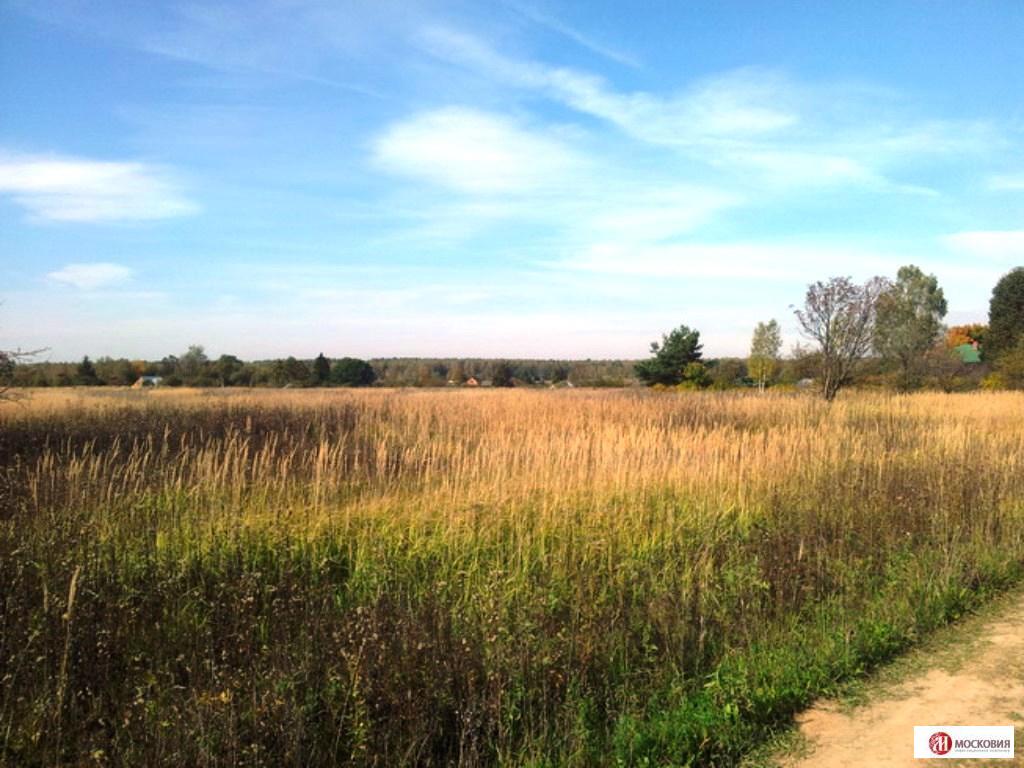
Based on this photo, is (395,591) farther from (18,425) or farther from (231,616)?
(18,425)

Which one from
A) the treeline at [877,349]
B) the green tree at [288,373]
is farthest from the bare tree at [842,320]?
the green tree at [288,373]

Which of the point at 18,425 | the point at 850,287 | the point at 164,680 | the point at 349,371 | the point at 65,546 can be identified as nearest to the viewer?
the point at 164,680

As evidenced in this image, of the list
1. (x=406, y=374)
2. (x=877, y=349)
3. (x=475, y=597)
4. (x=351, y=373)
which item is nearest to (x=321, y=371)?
(x=351, y=373)

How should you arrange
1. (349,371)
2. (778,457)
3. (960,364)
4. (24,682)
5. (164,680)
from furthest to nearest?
(349,371)
(960,364)
(778,457)
(164,680)
(24,682)

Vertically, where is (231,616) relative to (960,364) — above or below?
below

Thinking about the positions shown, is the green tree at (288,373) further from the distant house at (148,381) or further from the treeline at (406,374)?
the distant house at (148,381)

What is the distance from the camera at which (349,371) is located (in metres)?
69.5

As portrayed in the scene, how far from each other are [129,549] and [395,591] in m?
2.22

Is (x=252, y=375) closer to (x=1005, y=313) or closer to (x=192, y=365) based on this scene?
(x=192, y=365)

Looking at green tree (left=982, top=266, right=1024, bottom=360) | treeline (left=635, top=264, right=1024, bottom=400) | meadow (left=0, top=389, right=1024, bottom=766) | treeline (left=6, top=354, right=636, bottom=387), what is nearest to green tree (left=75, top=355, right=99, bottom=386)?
treeline (left=6, top=354, right=636, bottom=387)

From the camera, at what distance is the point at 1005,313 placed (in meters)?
49.7

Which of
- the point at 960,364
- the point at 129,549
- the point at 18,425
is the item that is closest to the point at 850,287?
the point at 129,549

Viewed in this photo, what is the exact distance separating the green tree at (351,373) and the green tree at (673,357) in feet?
115

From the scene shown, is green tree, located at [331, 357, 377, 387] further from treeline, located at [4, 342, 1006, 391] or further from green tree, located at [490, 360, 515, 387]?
green tree, located at [490, 360, 515, 387]
